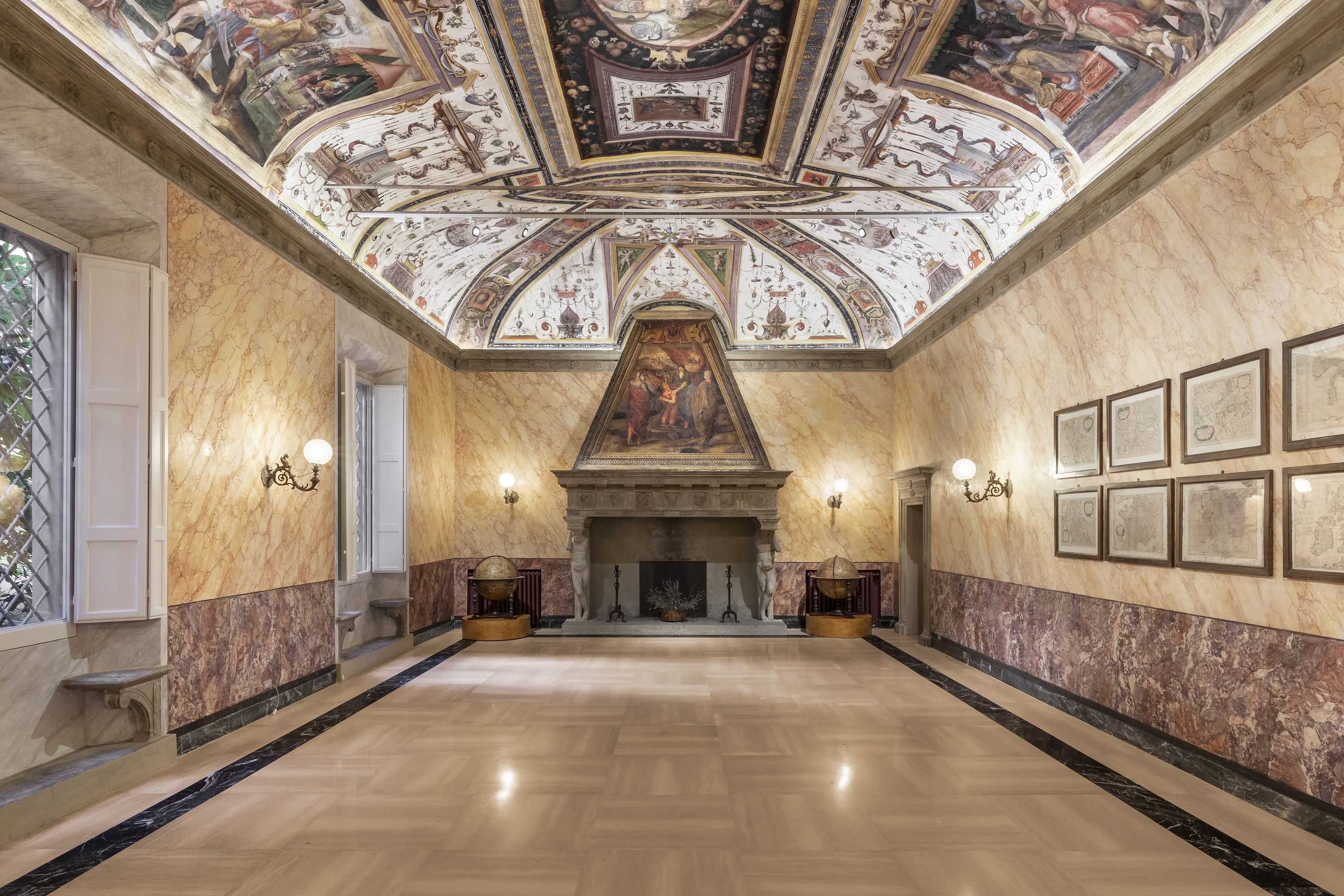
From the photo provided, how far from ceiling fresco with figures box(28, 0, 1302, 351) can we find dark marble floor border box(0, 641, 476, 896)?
501 cm

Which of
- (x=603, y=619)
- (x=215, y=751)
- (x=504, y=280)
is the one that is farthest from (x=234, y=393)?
(x=603, y=619)

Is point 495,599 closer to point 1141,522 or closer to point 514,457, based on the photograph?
point 514,457

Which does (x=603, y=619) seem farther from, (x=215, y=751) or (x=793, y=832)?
(x=793, y=832)

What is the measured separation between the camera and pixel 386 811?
5.45 m

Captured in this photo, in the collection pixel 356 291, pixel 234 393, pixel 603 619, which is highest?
pixel 356 291

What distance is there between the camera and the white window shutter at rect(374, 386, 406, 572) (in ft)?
40.9

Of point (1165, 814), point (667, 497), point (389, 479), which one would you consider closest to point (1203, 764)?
point (1165, 814)

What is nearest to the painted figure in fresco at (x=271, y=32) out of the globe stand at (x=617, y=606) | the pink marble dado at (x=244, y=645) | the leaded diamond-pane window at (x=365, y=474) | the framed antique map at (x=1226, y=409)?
the pink marble dado at (x=244, y=645)

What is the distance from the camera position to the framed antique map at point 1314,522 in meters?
4.97

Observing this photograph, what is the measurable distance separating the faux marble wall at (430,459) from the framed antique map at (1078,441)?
881cm

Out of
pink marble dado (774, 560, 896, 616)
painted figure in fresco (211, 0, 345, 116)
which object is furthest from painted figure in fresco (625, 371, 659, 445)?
painted figure in fresco (211, 0, 345, 116)

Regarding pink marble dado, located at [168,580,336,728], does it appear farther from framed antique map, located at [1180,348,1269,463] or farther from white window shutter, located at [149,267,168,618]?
framed antique map, located at [1180,348,1269,463]

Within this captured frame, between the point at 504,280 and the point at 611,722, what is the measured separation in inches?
361

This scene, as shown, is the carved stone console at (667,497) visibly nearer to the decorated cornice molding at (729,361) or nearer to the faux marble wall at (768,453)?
the faux marble wall at (768,453)
